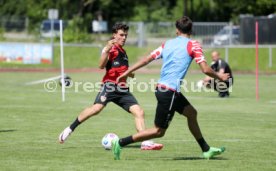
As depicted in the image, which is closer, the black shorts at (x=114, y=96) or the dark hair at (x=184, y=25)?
the dark hair at (x=184, y=25)

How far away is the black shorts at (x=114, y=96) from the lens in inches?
519

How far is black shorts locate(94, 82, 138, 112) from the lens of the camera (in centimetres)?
1317

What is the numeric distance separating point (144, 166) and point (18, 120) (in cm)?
764

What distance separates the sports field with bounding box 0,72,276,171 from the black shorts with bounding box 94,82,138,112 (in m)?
0.76

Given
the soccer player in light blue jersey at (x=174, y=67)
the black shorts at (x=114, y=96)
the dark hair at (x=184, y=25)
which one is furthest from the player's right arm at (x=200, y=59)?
the black shorts at (x=114, y=96)

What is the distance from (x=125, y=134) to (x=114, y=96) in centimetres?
207

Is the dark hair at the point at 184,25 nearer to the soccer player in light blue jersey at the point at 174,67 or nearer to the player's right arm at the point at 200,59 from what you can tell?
the soccer player in light blue jersey at the point at 174,67

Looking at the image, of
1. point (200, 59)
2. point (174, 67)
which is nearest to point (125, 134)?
point (174, 67)

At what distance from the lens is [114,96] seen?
13195 millimetres

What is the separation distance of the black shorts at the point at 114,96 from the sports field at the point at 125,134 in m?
0.76

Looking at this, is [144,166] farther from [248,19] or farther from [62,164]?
[248,19]

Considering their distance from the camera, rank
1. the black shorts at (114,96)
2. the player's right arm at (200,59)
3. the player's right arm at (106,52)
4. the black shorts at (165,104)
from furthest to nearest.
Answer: the black shorts at (114,96)
the player's right arm at (106,52)
the black shorts at (165,104)
the player's right arm at (200,59)

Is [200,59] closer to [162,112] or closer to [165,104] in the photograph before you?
[165,104]

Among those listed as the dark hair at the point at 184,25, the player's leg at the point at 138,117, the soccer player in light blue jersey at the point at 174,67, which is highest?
the dark hair at the point at 184,25
